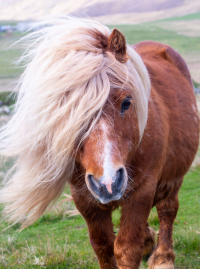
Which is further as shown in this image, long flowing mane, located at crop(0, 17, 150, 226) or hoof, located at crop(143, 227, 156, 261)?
hoof, located at crop(143, 227, 156, 261)

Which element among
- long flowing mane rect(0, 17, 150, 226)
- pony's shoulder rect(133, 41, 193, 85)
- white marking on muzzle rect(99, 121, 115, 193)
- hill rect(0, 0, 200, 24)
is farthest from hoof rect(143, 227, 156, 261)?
hill rect(0, 0, 200, 24)

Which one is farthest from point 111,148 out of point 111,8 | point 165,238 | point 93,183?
point 111,8

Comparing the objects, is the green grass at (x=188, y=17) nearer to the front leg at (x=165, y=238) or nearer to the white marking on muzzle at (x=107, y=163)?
the front leg at (x=165, y=238)

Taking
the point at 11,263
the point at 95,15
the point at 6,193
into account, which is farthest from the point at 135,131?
the point at 95,15

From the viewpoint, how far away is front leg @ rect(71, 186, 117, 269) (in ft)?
9.30

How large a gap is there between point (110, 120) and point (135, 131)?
36 centimetres

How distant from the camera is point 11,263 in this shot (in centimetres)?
343

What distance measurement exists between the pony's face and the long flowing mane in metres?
0.07

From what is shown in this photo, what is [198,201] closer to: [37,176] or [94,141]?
[37,176]

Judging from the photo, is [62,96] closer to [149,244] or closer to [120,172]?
[120,172]

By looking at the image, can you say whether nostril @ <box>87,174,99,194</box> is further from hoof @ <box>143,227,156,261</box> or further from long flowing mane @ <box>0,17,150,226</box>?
hoof @ <box>143,227,156,261</box>

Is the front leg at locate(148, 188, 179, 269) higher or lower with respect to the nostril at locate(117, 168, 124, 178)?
lower

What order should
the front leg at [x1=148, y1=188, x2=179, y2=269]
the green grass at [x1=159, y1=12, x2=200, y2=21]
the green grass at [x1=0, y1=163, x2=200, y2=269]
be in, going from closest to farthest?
the green grass at [x1=0, y1=163, x2=200, y2=269] < the front leg at [x1=148, y1=188, x2=179, y2=269] < the green grass at [x1=159, y1=12, x2=200, y2=21]

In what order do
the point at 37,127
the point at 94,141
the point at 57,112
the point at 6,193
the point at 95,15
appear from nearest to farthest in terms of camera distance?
the point at 94,141 < the point at 57,112 < the point at 37,127 < the point at 6,193 < the point at 95,15
